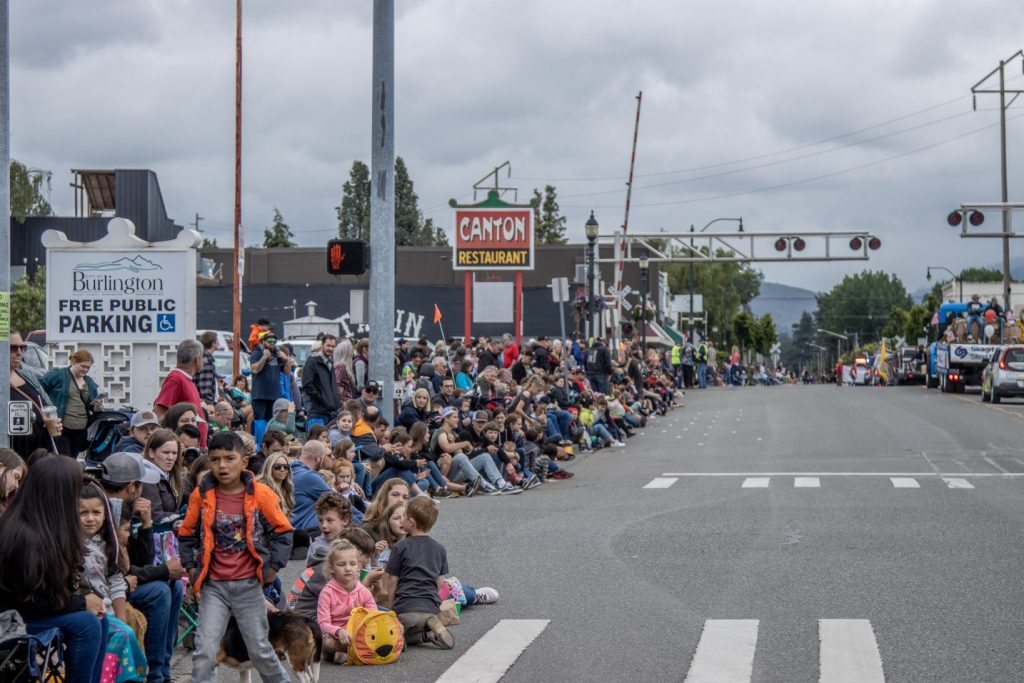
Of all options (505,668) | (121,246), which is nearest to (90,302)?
(121,246)

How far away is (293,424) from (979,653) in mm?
11606

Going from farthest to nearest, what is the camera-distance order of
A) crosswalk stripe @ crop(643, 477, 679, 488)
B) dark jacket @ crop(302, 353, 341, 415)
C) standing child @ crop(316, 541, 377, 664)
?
crosswalk stripe @ crop(643, 477, 679, 488) → dark jacket @ crop(302, 353, 341, 415) → standing child @ crop(316, 541, 377, 664)

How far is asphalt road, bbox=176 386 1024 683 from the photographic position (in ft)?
29.5

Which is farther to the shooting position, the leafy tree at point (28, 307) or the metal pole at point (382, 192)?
the leafy tree at point (28, 307)

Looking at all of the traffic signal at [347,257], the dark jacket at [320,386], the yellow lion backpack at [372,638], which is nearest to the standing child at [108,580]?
the yellow lion backpack at [372,638]

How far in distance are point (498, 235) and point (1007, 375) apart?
16.7 metres

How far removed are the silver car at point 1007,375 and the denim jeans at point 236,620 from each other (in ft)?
122

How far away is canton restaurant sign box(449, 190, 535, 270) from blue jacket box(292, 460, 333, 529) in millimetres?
34545

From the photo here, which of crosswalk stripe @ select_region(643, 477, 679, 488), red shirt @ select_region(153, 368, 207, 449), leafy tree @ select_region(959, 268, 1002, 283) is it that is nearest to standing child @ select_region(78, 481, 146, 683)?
red shirt @ select_region(153, 368, 207, 449)

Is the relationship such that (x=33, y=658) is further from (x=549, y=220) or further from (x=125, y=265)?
(x=549, y=220)

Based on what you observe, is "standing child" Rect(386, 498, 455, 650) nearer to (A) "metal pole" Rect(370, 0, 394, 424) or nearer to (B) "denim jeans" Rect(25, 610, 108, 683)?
(B) "denim jeans" Rect(25, 610, 108, 683)

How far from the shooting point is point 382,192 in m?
16.9

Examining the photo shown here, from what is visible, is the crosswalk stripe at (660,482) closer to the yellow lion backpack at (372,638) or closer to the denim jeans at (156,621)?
the yellow lion backpack at (372,638)

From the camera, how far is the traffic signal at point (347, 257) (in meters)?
16.3
